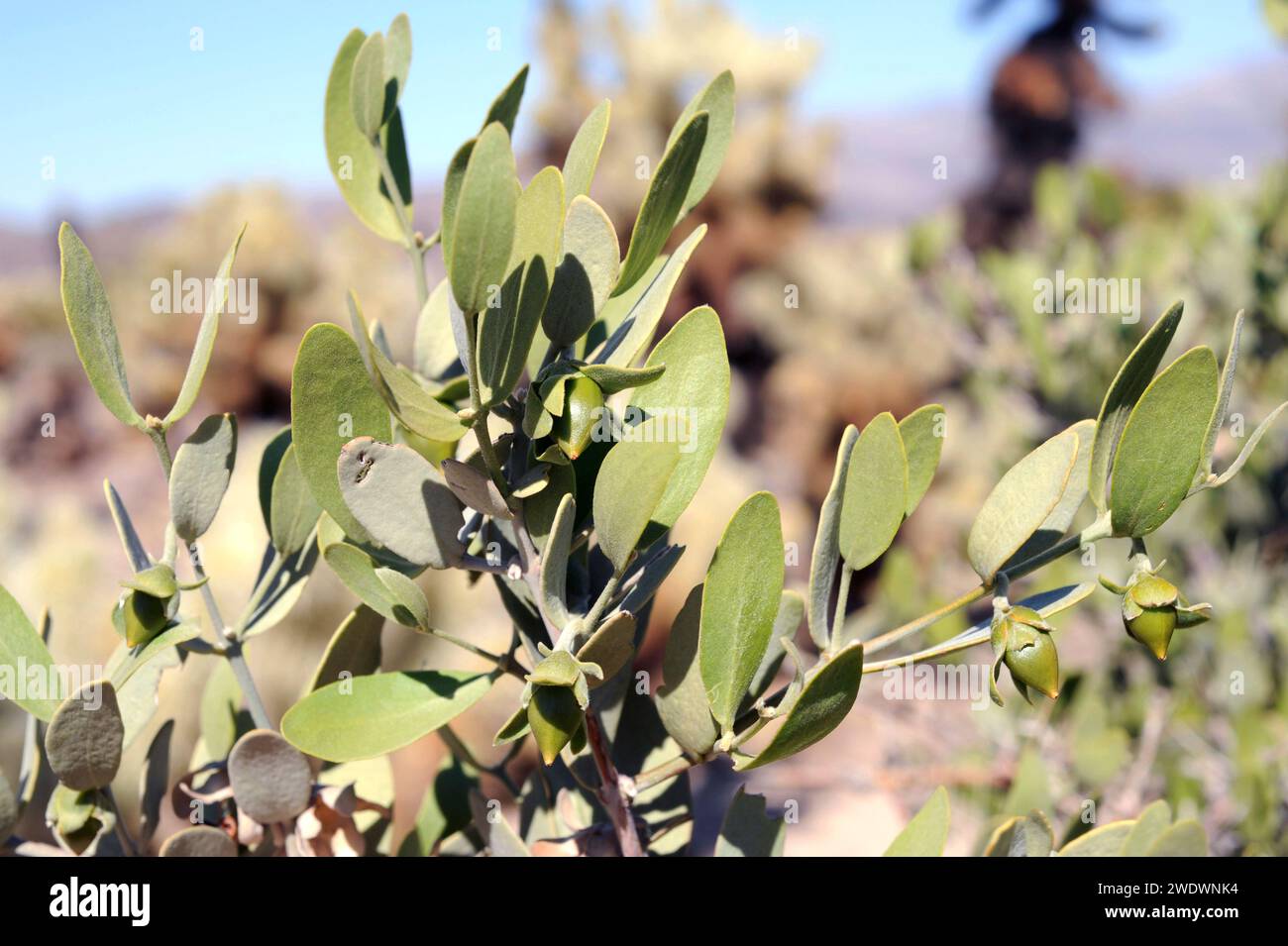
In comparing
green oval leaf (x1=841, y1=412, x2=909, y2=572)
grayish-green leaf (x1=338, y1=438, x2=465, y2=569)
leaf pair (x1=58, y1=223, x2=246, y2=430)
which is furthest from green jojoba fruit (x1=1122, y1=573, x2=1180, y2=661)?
leaf pair (x1=58, y1=223, x2=246, y2=430)

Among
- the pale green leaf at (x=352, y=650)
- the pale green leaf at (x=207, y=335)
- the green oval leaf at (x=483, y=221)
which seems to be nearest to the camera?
the green oval leaf at (x=483, y=221)

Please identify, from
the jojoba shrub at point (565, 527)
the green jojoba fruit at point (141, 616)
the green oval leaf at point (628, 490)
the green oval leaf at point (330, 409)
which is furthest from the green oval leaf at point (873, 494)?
the green jojoba fruit at point (141, 616)

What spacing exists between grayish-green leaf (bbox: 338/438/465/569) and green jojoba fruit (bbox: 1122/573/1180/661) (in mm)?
312

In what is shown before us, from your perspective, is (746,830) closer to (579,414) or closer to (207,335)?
(579,414)

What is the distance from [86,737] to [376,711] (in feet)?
0.44

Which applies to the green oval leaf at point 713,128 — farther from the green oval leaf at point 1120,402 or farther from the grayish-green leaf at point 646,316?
the green oval leaf at point 1120,402

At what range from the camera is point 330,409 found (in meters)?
0.44

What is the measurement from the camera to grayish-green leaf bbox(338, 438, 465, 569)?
43 centimetres

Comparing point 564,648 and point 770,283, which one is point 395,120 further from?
point 770,283

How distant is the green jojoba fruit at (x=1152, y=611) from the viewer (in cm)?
43

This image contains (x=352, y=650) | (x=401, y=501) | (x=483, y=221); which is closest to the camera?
(x=483, y=221)

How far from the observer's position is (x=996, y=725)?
4.46 feet

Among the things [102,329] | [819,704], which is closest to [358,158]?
[102,329]

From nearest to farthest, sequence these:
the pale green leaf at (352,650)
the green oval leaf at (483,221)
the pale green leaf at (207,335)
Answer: the green oval leaf at (483,221), the pale green leaf at (207,335), the pale green leaf at (352,650)
